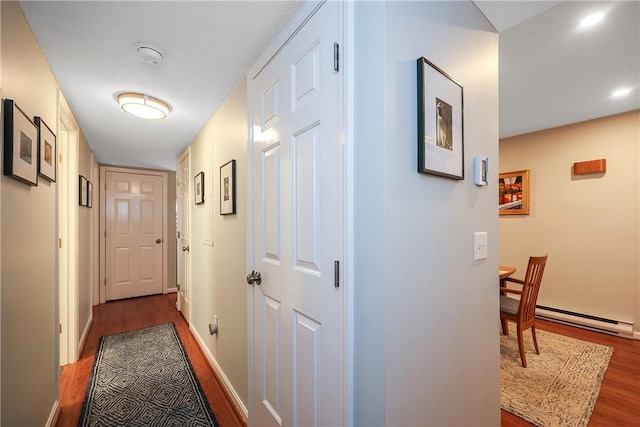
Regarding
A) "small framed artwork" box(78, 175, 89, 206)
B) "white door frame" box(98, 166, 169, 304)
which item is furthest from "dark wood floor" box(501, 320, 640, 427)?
"white door frame" box(98, 166, 169, 304)

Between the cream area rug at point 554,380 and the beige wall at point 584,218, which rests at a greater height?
the beige wall at point 584,218

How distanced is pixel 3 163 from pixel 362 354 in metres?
1.55

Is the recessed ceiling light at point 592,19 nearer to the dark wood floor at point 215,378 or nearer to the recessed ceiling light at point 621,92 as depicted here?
the recessed ceiling light at point 621,92

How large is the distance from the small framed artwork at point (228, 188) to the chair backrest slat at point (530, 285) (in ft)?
7.96

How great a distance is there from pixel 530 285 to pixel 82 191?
169 inches

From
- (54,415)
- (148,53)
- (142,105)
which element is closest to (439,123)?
(148,53)

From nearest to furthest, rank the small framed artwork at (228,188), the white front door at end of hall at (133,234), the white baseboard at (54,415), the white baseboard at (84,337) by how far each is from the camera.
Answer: the white baseboard at (54,415) → the small framed artwork at (228,188) → the white baseboard at (84,337) → the white front door at end of hall at (133,234)

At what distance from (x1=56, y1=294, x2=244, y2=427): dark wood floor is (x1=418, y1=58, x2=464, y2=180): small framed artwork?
1913 millimetres

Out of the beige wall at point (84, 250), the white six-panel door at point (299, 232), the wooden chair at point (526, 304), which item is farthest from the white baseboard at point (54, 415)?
the wooden chair at point (526, 304)

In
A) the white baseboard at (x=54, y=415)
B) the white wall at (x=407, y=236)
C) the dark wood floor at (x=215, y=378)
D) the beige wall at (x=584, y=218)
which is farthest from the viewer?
the beige wall at (x=584, y=218)

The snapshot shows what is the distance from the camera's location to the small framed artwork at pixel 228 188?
77.7 inches

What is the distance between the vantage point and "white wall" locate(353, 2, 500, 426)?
0.90 meters

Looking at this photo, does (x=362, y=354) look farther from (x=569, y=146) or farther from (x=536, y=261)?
(x=569, y=146)

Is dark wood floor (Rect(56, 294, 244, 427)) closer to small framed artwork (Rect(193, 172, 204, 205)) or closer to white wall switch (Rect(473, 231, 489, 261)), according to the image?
small framed artwork (Rect(193, 172, 204, 205))
